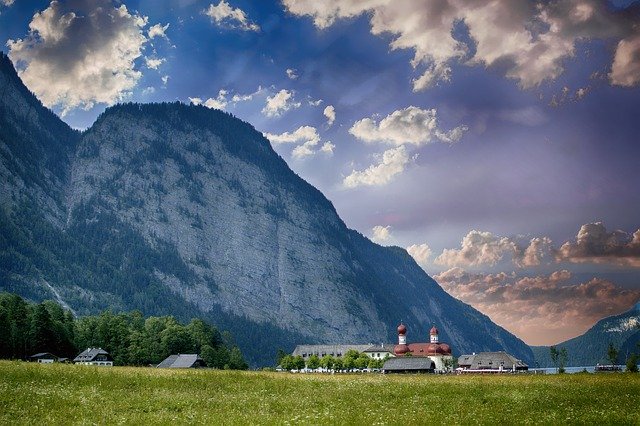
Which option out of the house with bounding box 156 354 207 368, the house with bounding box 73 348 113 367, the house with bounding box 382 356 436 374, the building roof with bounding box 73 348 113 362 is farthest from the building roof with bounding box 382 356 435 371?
the building roof with bounding box 73 348 113 362

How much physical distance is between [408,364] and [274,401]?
143 meters

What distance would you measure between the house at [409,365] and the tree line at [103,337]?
47.2 meters

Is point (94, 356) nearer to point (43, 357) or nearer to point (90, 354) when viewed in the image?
point (90, 354)

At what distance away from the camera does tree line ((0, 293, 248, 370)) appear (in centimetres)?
13850

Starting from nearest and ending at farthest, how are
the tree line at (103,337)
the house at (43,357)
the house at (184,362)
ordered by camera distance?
1. the house at (43,357)
2. the house at (184,362)
3. the tree line at (103,337)

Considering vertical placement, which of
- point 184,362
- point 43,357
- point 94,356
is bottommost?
point 184,362

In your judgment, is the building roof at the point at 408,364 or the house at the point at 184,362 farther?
the building roof at the point at 408,364

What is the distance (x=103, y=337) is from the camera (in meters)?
164

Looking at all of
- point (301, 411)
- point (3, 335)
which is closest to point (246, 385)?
point (301, 411)

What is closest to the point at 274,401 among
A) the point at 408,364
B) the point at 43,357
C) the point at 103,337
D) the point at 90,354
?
the point at 43,357

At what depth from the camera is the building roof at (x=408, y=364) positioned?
16875 cm

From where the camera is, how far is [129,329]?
170250 millimetres

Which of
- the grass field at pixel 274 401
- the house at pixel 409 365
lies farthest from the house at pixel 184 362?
the grass field at pixel 274 401

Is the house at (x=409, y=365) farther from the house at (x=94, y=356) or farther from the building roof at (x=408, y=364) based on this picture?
the house at (x=94, y=356)
